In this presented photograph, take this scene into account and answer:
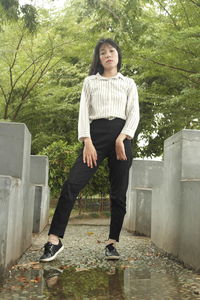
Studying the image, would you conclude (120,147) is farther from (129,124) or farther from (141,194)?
(141,194)

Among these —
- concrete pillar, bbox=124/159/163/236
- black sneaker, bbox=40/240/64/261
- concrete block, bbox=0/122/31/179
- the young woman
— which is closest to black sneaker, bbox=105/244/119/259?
the young woman

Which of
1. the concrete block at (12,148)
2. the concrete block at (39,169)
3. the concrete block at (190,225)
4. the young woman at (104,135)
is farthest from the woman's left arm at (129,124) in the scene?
the concrete block at (39,169)

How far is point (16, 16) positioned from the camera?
18.5 feet

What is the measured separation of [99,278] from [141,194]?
317cm

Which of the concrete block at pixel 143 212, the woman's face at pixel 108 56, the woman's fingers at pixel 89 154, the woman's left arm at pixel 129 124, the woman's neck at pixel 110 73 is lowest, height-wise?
the concrete block at pixel 143 212

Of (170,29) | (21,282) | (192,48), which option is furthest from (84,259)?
(170,29)

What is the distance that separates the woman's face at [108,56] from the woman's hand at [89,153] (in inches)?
26.5

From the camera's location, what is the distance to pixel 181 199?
3.22 meters

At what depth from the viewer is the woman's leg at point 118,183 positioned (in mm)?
3123

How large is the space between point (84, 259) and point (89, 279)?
2.29 feet

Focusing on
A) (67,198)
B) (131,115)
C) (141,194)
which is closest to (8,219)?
(67,198)

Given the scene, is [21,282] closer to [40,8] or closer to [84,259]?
[84,259]

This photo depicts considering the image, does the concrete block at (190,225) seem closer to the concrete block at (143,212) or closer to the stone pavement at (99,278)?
the stone pavement at (99,278)

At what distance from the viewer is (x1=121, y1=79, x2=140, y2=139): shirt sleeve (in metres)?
3.04
